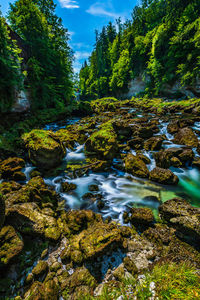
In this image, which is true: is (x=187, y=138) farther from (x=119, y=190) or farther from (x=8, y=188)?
(x=8, y=188)

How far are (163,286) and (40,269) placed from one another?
2036 millimetres

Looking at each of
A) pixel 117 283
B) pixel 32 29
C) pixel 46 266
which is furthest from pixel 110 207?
pixel 32 29

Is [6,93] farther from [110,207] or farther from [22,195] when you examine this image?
[110,207]

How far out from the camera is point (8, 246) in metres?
2.20

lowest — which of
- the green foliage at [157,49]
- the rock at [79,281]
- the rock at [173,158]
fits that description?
the rock at [79,281]

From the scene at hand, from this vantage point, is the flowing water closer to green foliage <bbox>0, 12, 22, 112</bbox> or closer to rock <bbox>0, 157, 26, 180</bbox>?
rock <bbox>0, 157, 26, 180</bbox>

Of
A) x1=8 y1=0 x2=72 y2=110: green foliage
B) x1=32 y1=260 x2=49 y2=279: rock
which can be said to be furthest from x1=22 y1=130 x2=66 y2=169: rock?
x1=8 y1=0 x2=72 y2=110: green foliage

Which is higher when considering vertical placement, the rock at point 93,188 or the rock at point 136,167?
the rock at point 136,167

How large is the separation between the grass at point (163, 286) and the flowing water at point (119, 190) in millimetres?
1338

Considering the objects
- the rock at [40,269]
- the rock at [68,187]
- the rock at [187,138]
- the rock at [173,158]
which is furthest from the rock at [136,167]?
the rock at [40,269]

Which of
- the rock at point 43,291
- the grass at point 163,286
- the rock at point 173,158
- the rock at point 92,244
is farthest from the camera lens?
the rock at point 173,158

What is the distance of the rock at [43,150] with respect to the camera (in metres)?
5.16

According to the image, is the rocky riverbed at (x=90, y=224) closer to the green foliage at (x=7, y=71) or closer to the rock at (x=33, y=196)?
the rock at (x=33, y=196)

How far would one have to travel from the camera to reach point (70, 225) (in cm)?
296
